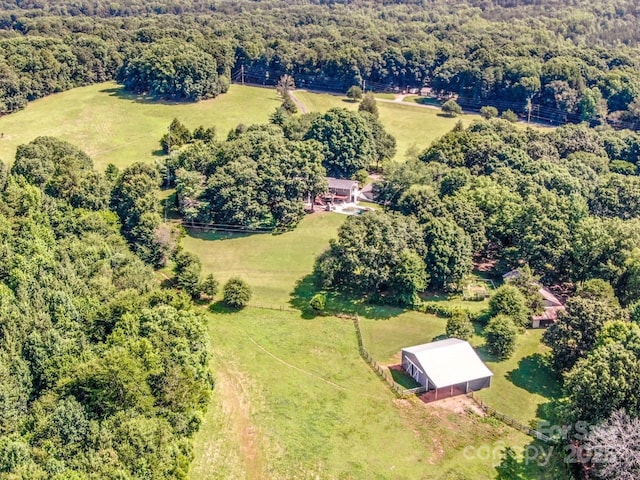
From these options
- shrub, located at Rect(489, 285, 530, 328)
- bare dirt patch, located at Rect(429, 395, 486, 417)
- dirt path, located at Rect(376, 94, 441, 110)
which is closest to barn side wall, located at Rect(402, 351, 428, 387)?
bare dirt patch, located at Rect(429, 395, 486, 417)

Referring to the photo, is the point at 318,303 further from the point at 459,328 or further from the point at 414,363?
the point at 459,328

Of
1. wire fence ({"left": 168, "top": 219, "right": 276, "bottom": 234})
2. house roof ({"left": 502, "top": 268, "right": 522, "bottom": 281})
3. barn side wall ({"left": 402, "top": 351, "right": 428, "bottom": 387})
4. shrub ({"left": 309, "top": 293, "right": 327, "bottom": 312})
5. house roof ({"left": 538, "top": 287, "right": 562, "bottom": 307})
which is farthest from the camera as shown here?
wire fence ({"left": 168, "top": 219, "right": 276, "bottom": 234})

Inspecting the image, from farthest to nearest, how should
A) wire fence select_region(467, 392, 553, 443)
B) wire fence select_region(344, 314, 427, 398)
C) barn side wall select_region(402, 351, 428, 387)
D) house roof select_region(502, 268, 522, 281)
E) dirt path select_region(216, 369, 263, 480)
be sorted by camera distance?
house roof select_region(502, 268, 522, 281), barn side wall select_region(402, 351, 428, 387), wire fence select_region(344, 314, 427, 398), wire fence select_region(467, 392, 553, 443), dirt path select_region(216, 369, 263, 480)

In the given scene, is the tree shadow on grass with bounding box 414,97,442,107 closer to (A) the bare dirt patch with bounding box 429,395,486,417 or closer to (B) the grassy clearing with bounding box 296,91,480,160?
(B) the grassy clearing with bounding box 296,91,480,160

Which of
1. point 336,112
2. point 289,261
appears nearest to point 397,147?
point 336,112

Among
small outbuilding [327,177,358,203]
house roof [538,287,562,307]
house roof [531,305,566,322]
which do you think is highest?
small outbuilding [327,177,358,203]

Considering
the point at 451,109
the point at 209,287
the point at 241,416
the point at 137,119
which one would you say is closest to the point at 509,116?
the point at 451,109
